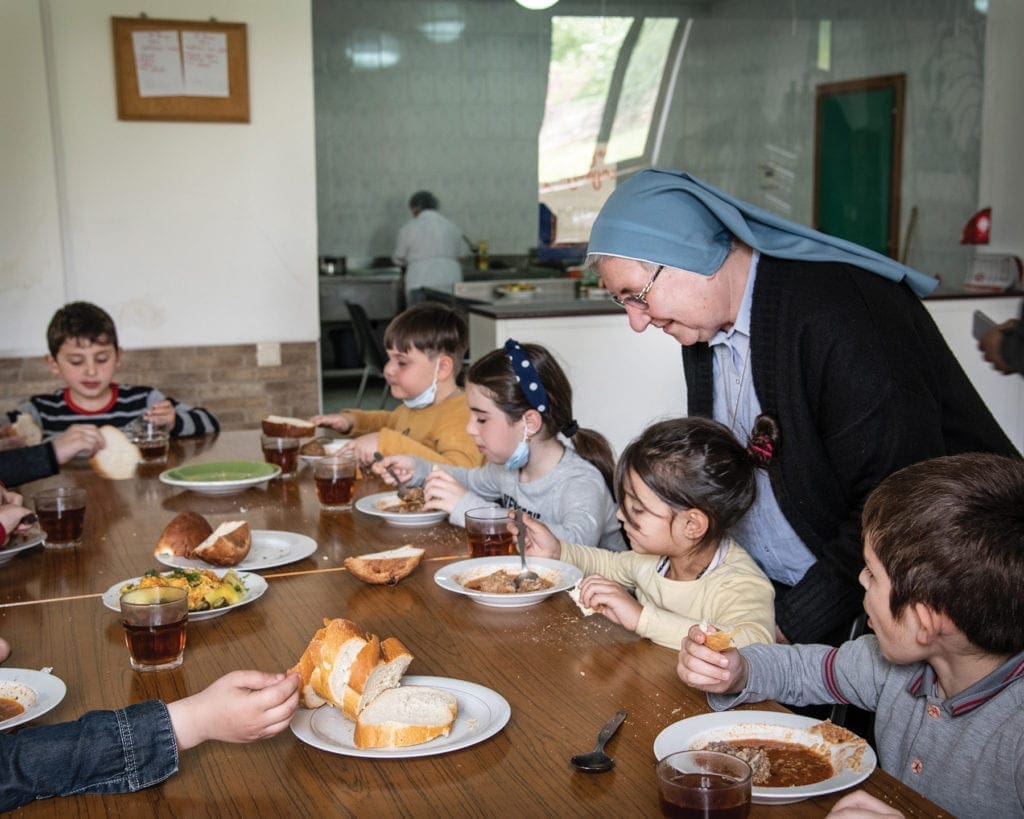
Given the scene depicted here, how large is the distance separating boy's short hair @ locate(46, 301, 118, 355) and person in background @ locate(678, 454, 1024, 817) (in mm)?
2679

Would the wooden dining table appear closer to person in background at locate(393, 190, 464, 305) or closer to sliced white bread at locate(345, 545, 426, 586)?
sliced white bread at locate(345, 545, 426, 586)

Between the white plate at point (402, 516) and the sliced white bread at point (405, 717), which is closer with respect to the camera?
the sliced white bread at point (405, 717)

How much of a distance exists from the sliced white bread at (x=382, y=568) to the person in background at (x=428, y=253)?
7.08 metres

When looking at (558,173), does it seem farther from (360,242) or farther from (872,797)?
(872,797)

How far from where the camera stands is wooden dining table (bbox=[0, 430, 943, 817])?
1.23m

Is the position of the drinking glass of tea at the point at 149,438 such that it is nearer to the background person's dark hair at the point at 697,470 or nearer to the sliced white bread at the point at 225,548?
the sliced white bread at the point at 225,548

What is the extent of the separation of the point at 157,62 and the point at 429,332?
225 centimetres

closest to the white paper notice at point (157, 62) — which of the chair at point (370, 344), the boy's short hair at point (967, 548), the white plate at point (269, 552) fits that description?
the chair at point (370, 344)

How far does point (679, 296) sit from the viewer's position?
2.07m

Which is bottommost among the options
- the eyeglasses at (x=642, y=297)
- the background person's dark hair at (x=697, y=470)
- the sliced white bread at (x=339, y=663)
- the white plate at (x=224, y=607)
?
the white plate at (x=224, y=607)

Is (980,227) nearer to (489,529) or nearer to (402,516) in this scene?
(402,516)

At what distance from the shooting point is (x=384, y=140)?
1037 cm

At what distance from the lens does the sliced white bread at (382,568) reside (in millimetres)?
1993

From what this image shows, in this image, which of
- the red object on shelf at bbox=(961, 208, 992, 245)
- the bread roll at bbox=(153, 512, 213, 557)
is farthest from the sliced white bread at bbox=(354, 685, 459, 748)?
the red object on shelf at bbox=(961, 208, 992, 245)
